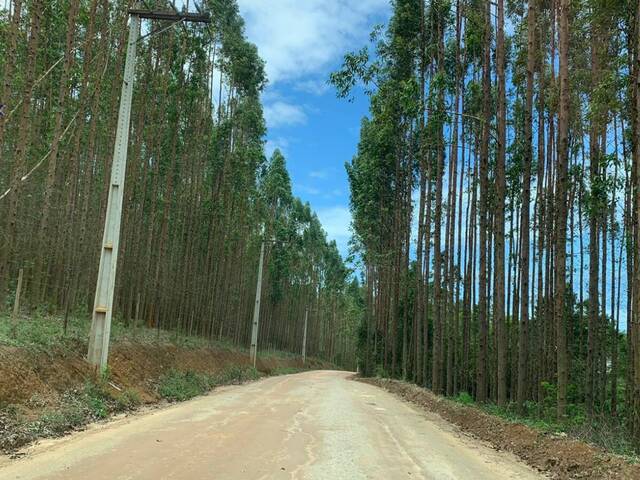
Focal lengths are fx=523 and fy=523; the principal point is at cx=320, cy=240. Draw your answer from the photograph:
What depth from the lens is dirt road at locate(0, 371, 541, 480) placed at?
5715 millimetres

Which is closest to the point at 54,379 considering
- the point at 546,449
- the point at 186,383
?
the point at 186,383

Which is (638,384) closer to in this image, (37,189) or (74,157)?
(74,157)

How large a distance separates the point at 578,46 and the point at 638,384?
9.85 metres

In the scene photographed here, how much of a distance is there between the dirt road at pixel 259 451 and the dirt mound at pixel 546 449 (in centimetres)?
38

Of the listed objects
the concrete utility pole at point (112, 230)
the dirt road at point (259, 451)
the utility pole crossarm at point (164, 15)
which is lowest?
the dirt road at point (259, 451)

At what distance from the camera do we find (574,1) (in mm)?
11914

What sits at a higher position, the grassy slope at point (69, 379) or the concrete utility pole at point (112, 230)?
the concrete utility pole at point (112, 230)

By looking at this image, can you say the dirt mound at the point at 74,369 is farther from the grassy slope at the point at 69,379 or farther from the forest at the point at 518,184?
the forest at the point at 518,184

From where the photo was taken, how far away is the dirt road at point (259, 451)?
5.71 m

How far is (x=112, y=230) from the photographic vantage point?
38.3 feet

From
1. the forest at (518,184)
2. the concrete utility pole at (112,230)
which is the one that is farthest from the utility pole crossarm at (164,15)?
the forest at (518,184)

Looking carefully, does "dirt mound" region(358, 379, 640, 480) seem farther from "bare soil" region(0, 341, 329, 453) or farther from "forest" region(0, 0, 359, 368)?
"forest" region(0, 0, 359, 368)

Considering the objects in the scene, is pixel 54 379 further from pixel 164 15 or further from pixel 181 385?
pixel 164 15

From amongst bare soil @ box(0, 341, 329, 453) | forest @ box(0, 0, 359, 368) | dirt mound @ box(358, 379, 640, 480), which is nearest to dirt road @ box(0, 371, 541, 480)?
dirt mound @ box(358, 379, 640, 480)
